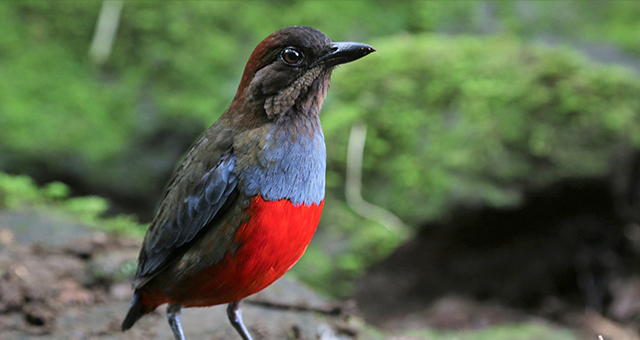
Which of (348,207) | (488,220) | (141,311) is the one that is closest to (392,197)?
(348,207)

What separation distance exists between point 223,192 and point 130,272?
84.8 inches

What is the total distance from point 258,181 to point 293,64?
523 millimetres

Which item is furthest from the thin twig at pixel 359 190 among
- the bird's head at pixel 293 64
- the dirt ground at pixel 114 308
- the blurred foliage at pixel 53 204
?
the bird's head at pixel 293 64

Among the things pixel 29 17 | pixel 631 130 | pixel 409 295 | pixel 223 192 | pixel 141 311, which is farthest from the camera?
pixel 29 17

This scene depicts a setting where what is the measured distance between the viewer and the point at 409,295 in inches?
198

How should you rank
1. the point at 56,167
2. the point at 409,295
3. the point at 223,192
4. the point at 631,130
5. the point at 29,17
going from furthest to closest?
the point at 29,17 < the point at 56,167 < the point at 409,295 < the point at 631,130 < the point at 223,192

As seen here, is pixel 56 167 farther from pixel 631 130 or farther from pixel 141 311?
pixel 631 130

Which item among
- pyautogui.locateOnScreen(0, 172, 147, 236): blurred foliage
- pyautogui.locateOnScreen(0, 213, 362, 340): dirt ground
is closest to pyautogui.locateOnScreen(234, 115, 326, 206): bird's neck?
pyautogui.locateOnScreen(0, 213, 362, 340): dirt ground

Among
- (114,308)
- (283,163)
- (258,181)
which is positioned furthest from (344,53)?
(114,308)

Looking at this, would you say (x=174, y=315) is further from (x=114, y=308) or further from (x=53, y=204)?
(x=53, y=204)

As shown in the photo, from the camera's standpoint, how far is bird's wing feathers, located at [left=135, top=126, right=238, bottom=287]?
2209 millimetres

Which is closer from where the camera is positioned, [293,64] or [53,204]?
[293,64]

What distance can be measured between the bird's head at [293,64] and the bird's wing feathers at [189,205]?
0.28 metres

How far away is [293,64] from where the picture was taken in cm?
222
